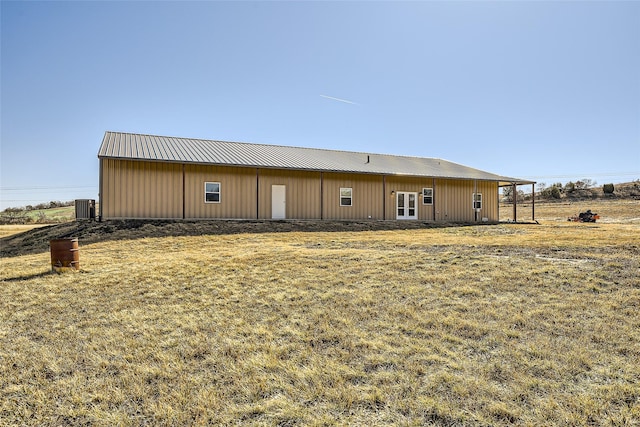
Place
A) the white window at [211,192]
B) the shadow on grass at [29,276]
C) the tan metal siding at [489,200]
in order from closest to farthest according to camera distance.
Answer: the shadow on grass at [29,276], the white window at [211,192], the tan metal siding at [489,200]

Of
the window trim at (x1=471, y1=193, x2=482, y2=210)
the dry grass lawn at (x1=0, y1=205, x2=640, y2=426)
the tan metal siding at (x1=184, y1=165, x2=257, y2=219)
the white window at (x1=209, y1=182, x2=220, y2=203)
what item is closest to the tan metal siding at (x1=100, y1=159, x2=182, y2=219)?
the tan metal siding at (x1=184, y1=165, x2=257, y2=219)

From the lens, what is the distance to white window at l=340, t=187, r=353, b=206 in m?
20.5

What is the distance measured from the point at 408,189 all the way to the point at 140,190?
13.6 m

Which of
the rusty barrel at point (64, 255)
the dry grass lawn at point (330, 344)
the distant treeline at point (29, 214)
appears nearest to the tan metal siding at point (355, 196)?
the dry grass lawn at point (330, 344)

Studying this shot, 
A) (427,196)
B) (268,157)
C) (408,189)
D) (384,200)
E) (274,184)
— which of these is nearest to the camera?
(274,184)

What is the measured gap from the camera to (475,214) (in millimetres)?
23562

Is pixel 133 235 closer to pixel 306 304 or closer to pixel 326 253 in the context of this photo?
pixel 326 253

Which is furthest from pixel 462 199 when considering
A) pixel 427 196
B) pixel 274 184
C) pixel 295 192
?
pixel 274 184

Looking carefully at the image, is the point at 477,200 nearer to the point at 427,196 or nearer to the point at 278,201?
the point at 427,196

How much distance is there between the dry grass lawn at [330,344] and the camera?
3.26 m

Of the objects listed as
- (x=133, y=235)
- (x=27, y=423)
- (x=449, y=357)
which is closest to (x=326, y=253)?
(x=449, y=357)

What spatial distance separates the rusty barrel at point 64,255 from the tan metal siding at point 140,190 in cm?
839

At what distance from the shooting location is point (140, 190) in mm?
16656

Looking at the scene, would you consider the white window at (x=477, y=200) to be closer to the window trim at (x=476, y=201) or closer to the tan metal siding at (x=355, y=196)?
the window trim at (x=476, y=201)
